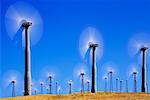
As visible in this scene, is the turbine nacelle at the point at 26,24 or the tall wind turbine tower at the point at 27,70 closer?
the tall wind turbine tower at the point at 27,70

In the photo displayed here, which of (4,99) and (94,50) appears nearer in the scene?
(4,99)

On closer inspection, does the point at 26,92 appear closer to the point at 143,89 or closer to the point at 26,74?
the point at 26,74

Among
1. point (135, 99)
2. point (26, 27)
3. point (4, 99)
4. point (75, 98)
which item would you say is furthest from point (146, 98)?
point (26, 27)

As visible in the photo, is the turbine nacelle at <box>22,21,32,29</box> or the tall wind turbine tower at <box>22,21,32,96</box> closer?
the tall wind turbine tower at <box>22,21,32,96</box>

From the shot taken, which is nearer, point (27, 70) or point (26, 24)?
point (27, 70)

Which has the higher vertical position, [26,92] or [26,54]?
[26,54]

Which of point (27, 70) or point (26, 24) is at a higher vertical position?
point (26, 24)

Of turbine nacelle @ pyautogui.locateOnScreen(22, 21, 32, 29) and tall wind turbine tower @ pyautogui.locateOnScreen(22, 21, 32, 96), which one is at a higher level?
turbine nacelle @ pyautogui.locateOnScreen(22, 21, 32, 29)

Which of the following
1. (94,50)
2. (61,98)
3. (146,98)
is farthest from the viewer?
(94,50)

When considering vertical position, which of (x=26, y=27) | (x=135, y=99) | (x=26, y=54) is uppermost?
(x=26, y=27)

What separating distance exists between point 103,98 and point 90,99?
2.34 meters

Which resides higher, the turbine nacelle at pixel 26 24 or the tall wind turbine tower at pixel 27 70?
the turbine nacelle at pixel 26 24

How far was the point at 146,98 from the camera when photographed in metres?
54.0

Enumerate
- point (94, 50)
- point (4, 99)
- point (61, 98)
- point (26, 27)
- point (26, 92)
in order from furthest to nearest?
point (94, 50) → point (26, 27) → point (26, 92) → point (61, 98) → point (4, 99)
